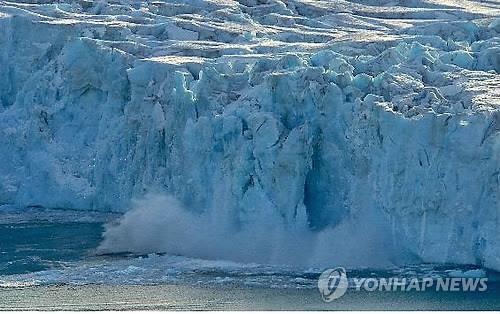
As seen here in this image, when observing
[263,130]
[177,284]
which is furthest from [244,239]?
[177,284]

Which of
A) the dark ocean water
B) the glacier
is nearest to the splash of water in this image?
the glacier

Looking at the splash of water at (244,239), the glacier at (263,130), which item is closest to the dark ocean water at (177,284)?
the splash of water at (244,239)

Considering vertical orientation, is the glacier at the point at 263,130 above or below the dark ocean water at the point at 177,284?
above

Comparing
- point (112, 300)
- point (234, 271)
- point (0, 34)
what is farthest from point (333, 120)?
point (0, 34)

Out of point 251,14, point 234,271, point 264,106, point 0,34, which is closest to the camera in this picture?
point 234,271

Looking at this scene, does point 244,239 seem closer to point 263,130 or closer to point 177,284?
point 263,130

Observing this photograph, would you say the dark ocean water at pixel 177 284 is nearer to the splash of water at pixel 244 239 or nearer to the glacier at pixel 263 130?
the splash of water at pixel 244 239

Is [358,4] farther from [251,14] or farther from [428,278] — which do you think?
[428,278]

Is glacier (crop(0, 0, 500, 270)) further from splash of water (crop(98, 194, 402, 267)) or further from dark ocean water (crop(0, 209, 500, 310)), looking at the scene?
dark ocean water (crop(0, 209, 500, 310))
